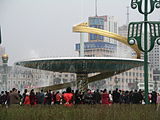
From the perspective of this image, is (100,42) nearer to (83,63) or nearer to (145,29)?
(83,63)

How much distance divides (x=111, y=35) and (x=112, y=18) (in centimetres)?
11523

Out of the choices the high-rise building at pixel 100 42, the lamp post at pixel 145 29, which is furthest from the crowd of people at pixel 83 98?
the high-rise building at pixel 100 42

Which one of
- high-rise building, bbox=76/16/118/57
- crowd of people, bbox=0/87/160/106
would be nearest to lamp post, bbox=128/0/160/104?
crowd of people, bbox=0/87/160/106

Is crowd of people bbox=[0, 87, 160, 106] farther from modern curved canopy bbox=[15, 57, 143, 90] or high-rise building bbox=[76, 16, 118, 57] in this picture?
high-rise building bbox=[76, 16, 118, 57]

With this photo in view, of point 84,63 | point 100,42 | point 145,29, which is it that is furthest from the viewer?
point 100,42

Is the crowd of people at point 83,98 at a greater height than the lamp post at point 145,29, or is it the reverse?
the lamp post at point 145,29

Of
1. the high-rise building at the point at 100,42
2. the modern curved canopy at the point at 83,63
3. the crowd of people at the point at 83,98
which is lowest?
the crowd of people at the point at 83,98

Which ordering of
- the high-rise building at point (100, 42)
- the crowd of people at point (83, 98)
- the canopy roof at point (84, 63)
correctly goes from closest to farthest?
the crowd of people at point (83, 98)
the canopy roof at point (84, 63)
the high-rise building at point (100, 42)

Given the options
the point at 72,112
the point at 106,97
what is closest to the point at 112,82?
the point at 106,97

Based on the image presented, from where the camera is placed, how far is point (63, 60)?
26969mm

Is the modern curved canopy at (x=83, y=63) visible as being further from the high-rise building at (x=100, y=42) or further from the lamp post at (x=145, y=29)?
the high-rise building at (x=100, y=42)

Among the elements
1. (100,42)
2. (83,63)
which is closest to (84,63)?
(83,63)

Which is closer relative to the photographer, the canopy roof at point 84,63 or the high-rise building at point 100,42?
the canopy roof at point 84,63

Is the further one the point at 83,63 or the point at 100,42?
the point at 100,42
